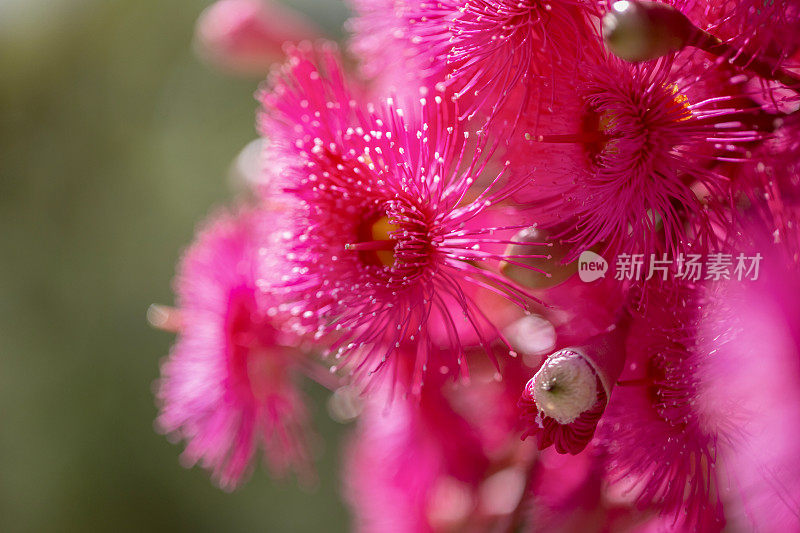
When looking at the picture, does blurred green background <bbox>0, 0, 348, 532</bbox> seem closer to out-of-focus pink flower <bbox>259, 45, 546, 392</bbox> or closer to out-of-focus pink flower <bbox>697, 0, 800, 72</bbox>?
out-of-focus pink flower <bbox>259, 45, 546, 392</bbox>

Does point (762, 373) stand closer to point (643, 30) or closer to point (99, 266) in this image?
point (643, 30)

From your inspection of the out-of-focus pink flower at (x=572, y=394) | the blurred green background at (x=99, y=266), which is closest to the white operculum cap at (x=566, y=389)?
the out-of-focus pink flower at (x=572, y=394)

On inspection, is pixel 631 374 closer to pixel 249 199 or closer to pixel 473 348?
pixel 473 348

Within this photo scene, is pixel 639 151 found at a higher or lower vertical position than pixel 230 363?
higher

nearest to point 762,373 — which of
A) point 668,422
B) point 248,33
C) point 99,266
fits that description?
point 668,422

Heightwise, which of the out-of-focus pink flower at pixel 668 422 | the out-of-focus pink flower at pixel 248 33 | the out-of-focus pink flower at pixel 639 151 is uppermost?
the out-of-focus pink flower at pixel 248 33

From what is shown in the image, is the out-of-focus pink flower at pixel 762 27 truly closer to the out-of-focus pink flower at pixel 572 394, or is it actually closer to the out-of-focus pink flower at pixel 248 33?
the out-of-focus pink flower at pixel 572 394
